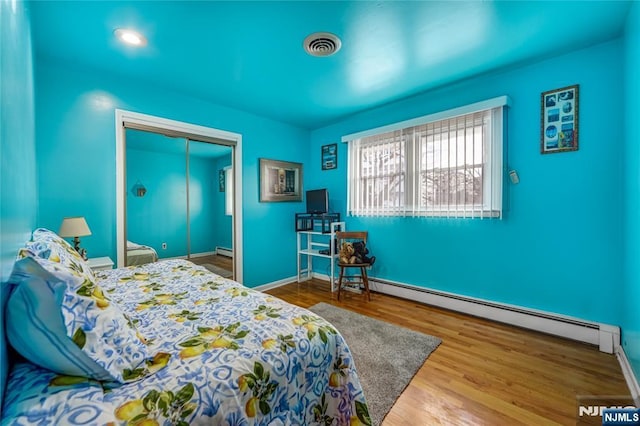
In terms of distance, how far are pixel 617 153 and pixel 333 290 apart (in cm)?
315

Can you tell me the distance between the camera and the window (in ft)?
8.66

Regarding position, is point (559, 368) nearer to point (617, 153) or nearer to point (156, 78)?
point (617, 153)

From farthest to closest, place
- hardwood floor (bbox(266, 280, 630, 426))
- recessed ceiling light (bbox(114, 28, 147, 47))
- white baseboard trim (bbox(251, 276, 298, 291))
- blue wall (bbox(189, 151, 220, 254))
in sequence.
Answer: white baseboard trim (bbox(251, 276, 298, 291)) → blue wall (bbox(189, 151, 220, 254)) → recessed ceiling light (bbox(114, 28, 147, 47)) → hardwood floor (bbox(266, 280, 630, 426))

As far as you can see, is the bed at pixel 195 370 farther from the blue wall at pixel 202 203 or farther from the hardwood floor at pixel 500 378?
the blue wall at pixel 202 203

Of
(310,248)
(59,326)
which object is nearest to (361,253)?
(310,248)

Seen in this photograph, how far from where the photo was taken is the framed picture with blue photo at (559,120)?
2.24m

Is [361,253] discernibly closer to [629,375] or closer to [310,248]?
[310,248]

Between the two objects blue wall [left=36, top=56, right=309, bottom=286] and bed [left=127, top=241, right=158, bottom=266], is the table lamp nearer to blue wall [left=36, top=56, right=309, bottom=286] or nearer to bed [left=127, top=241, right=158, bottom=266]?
blue wall [left=36, top=56, right=309, bottom=286]

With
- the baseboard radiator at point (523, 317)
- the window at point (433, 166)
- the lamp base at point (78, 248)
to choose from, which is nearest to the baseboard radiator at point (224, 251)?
the lamp base at point (78, 248)

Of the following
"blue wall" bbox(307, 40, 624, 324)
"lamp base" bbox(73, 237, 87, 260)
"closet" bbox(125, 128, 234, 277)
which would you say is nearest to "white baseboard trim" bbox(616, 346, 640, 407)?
"blue wall" bbox(307, 40, 624, 324)

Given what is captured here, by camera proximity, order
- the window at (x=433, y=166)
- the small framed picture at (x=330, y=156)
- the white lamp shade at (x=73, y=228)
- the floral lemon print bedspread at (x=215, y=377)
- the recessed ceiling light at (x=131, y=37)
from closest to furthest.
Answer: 1. the floral lemon print bedspread at (x=215, y=377)
2. the recessed ceiling light at (x=131, y=37)
3. the white lamp shade at (x=73, y=228)
4. the window at (x=433, y=166)
5. the small framed picture at (x=330, y=156)

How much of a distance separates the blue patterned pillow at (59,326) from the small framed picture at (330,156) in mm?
3596

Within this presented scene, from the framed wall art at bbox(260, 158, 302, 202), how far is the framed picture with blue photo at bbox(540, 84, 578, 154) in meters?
3.11

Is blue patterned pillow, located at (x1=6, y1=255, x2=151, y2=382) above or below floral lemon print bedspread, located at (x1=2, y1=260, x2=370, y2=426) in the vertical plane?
above
